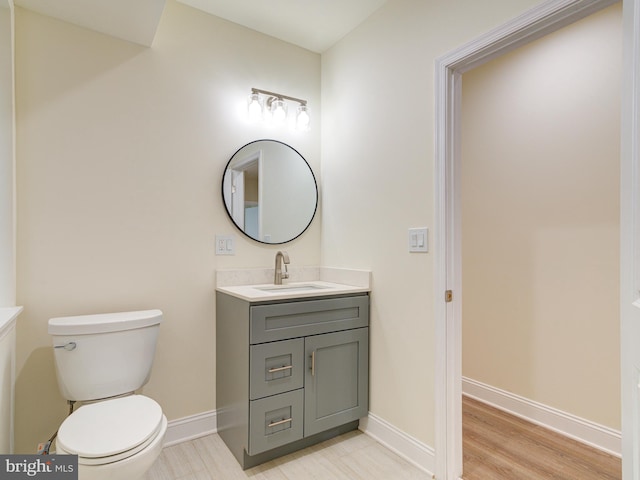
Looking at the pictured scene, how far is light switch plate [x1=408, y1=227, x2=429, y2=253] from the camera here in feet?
5.80

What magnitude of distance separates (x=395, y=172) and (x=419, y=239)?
405mm

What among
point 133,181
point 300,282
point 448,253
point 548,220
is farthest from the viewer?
point 300,282

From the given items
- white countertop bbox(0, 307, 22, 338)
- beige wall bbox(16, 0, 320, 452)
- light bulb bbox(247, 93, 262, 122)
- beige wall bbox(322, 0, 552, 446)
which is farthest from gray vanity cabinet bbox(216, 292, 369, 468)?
light bulb bbox(247, 93, 262, 122)

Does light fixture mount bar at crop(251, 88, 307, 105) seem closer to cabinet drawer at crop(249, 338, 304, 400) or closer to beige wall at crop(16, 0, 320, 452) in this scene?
beige wall at crop(16, 0, 320, 452)

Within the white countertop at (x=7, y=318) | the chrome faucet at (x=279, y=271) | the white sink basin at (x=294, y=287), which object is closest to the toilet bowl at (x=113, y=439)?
the white countertop at (x=7, y=318)

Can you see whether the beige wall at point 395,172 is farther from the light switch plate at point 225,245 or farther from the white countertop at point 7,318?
the white countertop at point 7,318

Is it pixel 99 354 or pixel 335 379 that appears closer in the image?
pixel 99 354

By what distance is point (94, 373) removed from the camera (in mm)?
1600

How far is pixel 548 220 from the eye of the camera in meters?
2.17

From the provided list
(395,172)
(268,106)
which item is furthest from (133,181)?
(395,172)

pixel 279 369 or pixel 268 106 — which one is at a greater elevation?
pixel 268 106

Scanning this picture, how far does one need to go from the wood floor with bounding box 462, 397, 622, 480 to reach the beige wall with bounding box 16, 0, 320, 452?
4.89ft

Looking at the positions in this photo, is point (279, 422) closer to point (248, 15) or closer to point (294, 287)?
point (294, 287)

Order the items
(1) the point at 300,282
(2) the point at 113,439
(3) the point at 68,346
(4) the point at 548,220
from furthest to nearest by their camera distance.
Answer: (1) the point at 300,282 < (4) the point at 548,220 < (3) the point at 68,346 < (2) the point at 113,439
